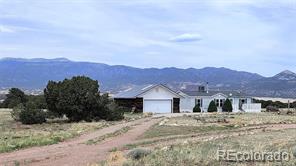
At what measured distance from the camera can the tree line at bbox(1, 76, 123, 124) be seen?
4338cm

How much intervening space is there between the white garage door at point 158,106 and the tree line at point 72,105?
18794 mm

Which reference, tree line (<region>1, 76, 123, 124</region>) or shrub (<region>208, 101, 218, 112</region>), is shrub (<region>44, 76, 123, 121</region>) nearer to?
tree line (<region>1, 76, 123, 124</region>)

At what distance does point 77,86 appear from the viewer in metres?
45.8

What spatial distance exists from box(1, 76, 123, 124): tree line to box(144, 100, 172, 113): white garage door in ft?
61.7

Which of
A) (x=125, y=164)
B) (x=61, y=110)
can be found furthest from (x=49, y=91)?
(x=125, y=164)

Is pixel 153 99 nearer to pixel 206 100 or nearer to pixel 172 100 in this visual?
pixel 172 100

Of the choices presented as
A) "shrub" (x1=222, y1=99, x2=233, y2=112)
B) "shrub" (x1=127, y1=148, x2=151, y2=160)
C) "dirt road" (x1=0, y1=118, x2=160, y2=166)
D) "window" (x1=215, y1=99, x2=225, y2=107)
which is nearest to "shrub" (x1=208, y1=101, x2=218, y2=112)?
"shrub" (x1=222, y1=99, x2=233, y2=112)

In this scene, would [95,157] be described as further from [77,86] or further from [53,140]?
[77,86]

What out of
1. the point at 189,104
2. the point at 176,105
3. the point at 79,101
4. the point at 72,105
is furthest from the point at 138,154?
the point at 189,104

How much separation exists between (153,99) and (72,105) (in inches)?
938

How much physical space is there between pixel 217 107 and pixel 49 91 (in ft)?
102

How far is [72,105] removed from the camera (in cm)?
4388

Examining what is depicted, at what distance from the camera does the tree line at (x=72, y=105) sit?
4338 centimetres

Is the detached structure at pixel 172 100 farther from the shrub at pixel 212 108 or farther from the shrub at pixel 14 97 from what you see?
the shrub at pixel 14 97
